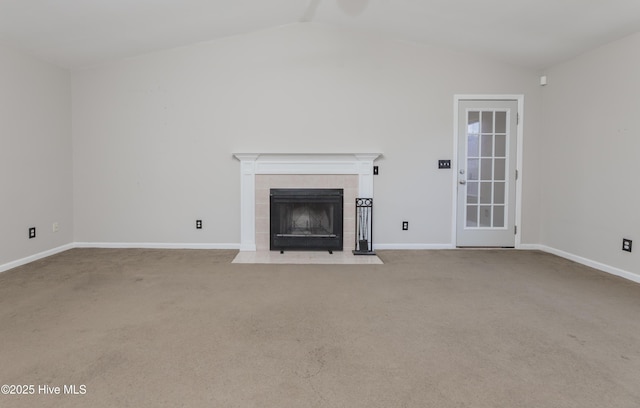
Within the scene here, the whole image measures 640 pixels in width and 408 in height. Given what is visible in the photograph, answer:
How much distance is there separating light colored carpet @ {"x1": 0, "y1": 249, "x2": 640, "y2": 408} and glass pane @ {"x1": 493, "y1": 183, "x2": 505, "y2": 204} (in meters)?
1.24

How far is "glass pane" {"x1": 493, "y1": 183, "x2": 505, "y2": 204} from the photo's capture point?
447 cm

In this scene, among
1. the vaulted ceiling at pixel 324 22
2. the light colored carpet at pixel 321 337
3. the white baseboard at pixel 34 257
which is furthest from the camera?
the white baseboard at pixel 34 257

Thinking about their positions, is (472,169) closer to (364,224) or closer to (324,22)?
(364,224)

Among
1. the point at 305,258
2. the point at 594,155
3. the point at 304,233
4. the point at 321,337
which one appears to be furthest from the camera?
the point at 304,233

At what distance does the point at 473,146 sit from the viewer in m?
4.44

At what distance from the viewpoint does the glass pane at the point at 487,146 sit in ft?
14.5

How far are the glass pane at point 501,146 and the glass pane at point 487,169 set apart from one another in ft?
0.49

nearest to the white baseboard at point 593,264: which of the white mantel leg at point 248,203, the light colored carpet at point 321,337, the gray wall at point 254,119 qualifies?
the light colored carpet at point 321,337

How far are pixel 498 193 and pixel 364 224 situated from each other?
185 cm

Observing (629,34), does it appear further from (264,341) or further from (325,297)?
(264,341)

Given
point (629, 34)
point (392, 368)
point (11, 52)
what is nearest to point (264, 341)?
point (392, 368)

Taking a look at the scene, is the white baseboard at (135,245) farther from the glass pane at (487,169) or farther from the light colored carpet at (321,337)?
the glass pane at (487,169)

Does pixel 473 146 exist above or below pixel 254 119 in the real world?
below

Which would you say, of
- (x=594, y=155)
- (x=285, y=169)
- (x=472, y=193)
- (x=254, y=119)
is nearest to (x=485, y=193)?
(x=472, y=193)
